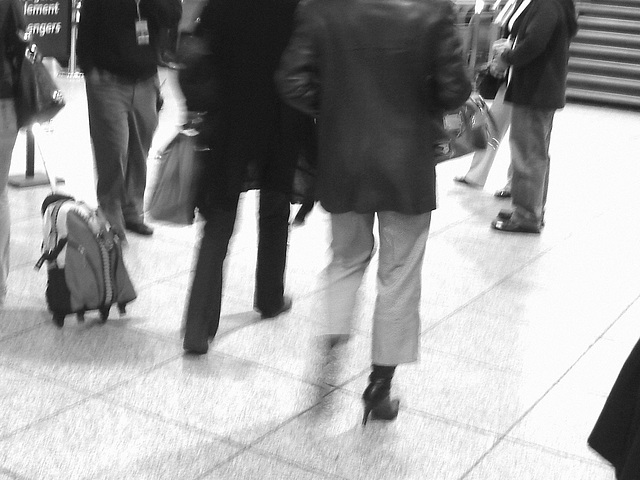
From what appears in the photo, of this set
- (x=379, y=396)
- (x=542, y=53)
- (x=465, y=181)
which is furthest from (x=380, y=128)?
(x=465, y=181)

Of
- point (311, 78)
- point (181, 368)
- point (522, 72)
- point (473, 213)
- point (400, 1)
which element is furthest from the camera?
point (473, 213)

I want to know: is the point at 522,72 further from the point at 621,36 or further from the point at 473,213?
the point at 621,36

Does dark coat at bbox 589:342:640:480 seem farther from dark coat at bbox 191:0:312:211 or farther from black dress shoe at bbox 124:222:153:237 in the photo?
black dress shoe at bbox 124:222:153:237

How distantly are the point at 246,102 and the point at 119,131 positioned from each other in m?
1.66

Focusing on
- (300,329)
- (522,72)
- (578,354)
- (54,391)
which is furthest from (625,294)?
(54,391)

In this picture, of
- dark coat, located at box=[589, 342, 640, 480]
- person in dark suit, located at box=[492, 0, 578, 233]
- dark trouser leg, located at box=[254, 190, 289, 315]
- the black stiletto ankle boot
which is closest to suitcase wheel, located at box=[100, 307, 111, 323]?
dark trouser leg, located at box=[254, 190, 289, 315]

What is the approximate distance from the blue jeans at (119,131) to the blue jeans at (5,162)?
974 millimetres

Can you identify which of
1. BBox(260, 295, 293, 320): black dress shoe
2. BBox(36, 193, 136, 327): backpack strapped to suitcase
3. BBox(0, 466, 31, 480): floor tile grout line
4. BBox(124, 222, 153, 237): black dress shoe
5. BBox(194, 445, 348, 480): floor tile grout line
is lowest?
BBox(124, 222, 153, 237): black dress shoe

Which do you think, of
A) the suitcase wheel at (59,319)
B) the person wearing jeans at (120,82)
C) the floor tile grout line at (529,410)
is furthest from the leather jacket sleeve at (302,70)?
the person wearing jeans at (120,82)

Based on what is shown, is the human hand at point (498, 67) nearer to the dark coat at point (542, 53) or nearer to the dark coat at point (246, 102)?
the dark coat at point (542, 53)

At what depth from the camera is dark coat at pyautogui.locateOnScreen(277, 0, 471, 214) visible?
2938 millimetres

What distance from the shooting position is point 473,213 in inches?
263

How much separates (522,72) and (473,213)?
4.06 feet

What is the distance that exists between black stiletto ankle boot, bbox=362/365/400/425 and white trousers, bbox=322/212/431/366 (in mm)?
54
